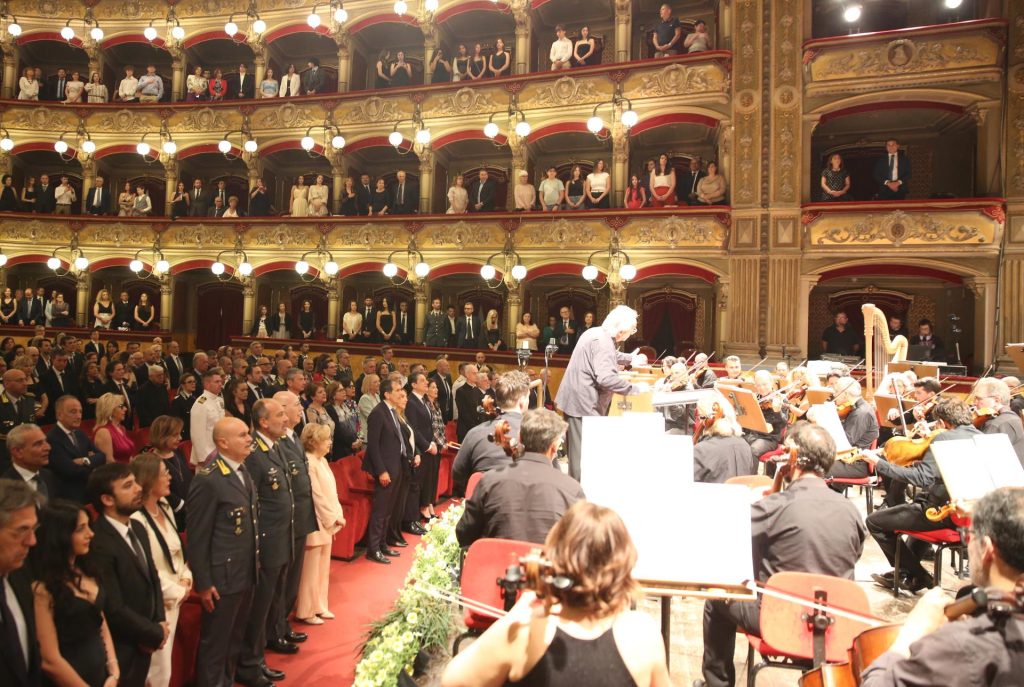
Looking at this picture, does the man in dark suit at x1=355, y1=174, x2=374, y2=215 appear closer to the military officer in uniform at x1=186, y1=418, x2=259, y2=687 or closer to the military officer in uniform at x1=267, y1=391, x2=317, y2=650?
the military officer in uniform at x1=267, y1=391, x2=317, y2=650

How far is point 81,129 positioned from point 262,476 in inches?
786

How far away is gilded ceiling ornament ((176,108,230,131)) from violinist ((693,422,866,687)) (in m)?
19.1

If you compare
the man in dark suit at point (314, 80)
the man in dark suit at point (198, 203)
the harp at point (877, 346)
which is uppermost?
the man in dark suit at point (314, 80)

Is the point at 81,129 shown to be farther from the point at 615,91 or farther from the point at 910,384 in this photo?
the point at 910,384

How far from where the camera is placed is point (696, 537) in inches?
111

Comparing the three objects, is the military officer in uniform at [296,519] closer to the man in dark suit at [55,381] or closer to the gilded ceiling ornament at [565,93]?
the man in dark suit at [55,381]

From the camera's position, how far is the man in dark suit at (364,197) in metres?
17.1

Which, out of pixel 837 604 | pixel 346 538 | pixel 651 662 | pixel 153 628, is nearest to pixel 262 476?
pixel 153 628

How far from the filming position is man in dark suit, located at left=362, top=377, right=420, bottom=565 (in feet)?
19.6

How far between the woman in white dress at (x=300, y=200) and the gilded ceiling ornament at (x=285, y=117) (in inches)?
61.5

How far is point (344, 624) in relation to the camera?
475 centimetres

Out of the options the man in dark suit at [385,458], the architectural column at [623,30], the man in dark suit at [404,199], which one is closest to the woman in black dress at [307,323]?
the man in dark suit at [404,199]

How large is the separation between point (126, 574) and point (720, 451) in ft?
13.4

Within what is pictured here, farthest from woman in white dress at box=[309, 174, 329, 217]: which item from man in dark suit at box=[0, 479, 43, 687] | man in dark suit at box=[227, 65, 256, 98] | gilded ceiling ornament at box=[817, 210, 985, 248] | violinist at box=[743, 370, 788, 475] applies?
man in dark suit at box=[0, 479, 43, 687]
